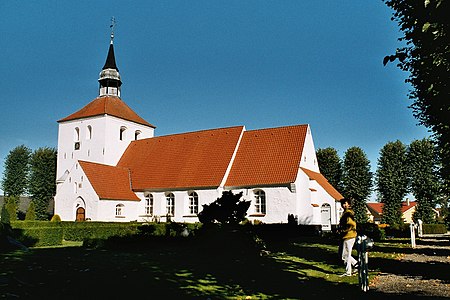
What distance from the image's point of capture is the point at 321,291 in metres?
8.36

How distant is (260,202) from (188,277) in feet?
71.9

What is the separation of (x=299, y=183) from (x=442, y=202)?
2782 cm

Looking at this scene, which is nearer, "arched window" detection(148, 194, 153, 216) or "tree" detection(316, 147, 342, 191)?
"arched window" detection(148, 194, 153, 216)

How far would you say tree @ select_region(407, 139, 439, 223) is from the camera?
49.7 meters

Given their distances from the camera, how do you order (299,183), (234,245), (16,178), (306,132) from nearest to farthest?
(234,245) → (299,183) → (306,132) → (16,178)

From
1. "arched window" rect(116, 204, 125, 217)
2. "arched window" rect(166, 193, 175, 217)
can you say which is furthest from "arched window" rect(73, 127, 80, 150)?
"arched window" rect(166, 193, 175, 217)

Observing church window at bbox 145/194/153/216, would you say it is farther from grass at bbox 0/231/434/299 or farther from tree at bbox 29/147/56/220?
grass at bbox 0/231/434/299

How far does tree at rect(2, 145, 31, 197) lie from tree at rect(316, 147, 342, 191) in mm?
40435

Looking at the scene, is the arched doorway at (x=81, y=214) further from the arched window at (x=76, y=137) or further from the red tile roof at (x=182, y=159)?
the arched window at (x=76, y=137)

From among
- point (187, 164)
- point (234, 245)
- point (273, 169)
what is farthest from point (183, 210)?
point (234, 245)

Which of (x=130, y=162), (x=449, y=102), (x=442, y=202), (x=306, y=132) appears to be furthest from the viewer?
(x=442, y=202)

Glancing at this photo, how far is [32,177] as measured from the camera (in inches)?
1994

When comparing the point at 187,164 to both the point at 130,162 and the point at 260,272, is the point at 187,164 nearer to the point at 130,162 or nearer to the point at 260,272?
the point at 130,162

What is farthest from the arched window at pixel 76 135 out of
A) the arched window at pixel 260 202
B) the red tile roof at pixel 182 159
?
the arched window at pixel 260 202
